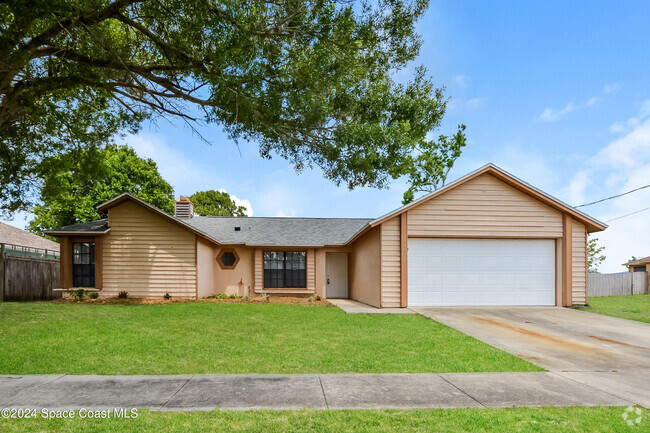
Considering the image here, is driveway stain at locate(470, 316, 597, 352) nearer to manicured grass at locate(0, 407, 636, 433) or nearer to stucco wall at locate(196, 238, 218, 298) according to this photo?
manicured grass at locate(0, 407, 636, 433)

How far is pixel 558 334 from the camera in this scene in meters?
8.92

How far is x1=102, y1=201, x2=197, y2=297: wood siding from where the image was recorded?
16250mm

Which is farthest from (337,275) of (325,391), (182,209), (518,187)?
(325,391)

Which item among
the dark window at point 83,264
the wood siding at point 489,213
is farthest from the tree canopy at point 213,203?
the wood siding at point 489,213

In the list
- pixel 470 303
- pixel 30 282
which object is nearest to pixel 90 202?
pixel 30 282

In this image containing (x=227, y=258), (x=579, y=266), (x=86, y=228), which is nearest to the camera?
(x=579, y=266)

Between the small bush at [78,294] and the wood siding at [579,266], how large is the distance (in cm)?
1899

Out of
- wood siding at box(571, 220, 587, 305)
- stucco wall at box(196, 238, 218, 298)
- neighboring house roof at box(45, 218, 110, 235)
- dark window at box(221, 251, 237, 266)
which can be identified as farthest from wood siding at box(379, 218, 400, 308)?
neighboring house roof at box(45, 218, 110, 235)

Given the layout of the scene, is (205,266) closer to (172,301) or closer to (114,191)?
(172,301)

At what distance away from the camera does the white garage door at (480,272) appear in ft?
45.0

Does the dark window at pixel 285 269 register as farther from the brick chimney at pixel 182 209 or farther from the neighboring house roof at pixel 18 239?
the neighboring house roof at pixel 18 239

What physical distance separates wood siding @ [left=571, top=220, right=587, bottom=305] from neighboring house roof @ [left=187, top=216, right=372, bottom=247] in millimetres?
8294

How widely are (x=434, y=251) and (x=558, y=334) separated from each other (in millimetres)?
5338

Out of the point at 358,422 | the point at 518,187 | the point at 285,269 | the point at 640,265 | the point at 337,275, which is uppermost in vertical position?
the point at 518,187
